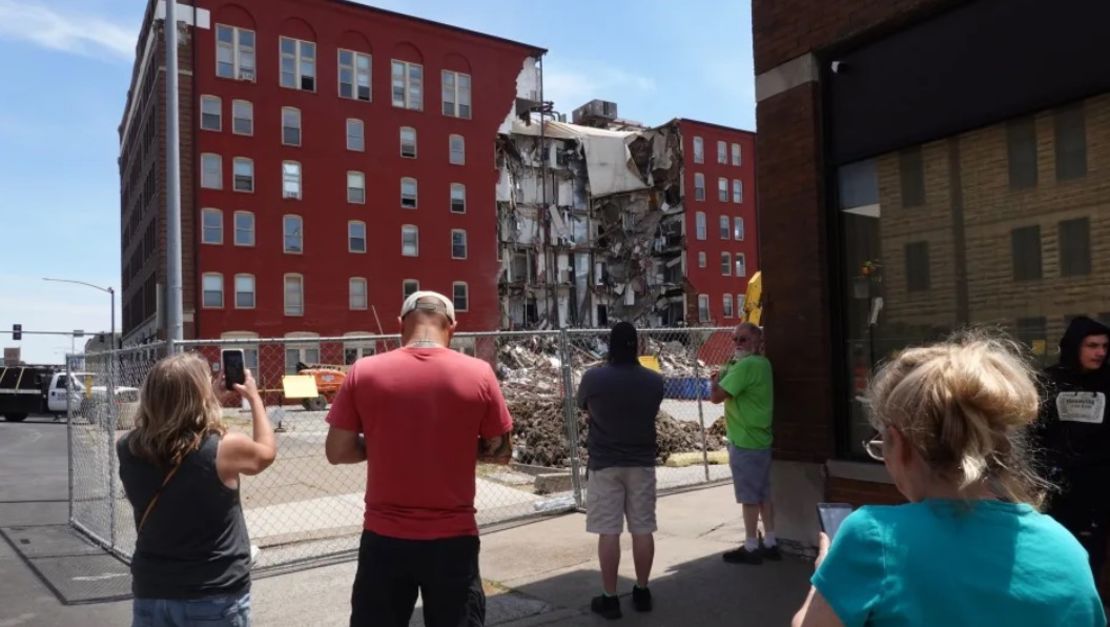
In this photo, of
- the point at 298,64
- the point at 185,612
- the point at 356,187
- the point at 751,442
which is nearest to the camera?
the point at 185,612

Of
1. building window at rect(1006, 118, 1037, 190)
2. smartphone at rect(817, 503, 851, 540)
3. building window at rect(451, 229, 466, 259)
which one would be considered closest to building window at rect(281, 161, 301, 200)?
building window at rect(451, 229, 466, 259)

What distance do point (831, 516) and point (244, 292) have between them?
43.6 metres

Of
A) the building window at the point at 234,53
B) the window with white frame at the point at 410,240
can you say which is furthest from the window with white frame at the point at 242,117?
the window with white frame at the point at 410,240

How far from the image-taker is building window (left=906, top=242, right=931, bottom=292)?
6.16 m

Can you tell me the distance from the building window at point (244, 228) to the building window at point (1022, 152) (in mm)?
41307

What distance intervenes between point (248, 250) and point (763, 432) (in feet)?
132

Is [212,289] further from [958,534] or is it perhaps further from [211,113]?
[958,534]

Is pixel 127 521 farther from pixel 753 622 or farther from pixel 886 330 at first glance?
pixel 886 330

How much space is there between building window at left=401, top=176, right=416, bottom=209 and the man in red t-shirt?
45.0 metres

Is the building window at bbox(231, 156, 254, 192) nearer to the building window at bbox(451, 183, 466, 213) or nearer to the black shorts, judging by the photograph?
the building window at bbox(451, 183, 466, 213)

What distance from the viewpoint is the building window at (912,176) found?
6.17 meters

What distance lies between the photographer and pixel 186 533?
3.08m

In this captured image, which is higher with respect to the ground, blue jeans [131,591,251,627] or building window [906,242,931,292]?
building window [906,242,931,292]

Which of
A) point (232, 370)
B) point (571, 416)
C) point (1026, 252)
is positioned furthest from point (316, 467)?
point (1026, 252)
